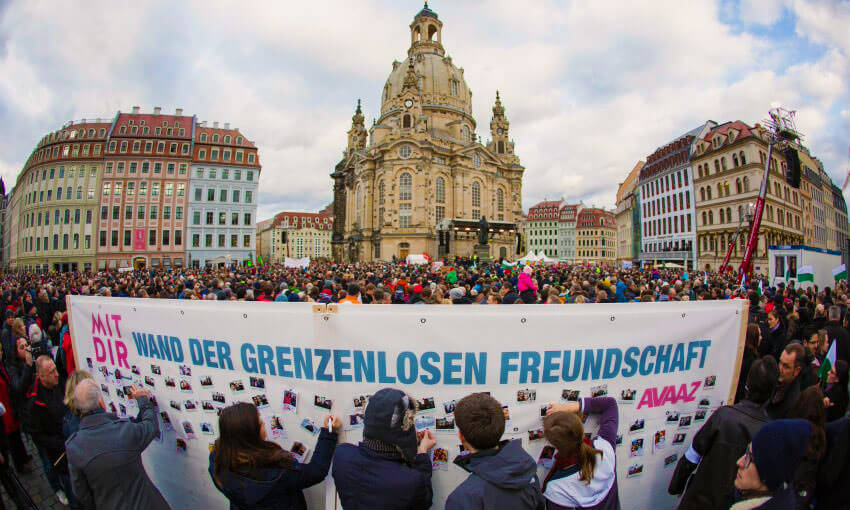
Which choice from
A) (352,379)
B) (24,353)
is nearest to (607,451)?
(352,379)

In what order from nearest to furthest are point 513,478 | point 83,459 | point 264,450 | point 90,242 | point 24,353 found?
1. point 513,478
2. point 264,450
3. point 83,459
4. point 24,353
5. point 90,242

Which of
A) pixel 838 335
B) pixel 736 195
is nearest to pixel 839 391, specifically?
pixel 838 335

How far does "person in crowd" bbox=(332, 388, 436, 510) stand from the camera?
212 cm

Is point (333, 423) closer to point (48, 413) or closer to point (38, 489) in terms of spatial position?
point (48, 413)

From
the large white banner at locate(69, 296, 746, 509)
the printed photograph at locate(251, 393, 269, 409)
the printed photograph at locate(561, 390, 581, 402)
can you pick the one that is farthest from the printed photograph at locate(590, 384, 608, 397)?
the printed photograph at locate(251, 393, 269, 409)

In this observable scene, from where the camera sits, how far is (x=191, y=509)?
10.7 feet

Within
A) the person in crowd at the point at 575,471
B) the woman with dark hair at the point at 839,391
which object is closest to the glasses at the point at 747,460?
the person in crowd at the point at 575,471

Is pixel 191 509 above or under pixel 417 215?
under

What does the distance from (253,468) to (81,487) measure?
1.42 meters

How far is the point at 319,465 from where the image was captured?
7.97 ft

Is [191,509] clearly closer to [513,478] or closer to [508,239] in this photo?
[513,478]

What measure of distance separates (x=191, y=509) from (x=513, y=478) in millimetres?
2950

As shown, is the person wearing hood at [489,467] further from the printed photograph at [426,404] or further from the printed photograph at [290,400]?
the printed photograph at [290,400]

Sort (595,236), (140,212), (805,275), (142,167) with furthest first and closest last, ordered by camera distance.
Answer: (595,236)
(140,212)
(142,167)
(805,275)
